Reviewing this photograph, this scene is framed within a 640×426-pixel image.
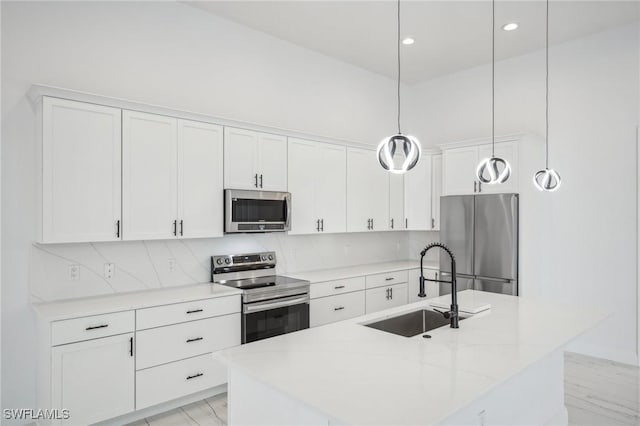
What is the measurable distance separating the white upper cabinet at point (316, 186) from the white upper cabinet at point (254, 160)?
5.2 inches

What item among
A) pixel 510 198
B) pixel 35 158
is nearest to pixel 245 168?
pixel 35 158

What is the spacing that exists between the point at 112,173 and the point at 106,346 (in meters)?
1.24

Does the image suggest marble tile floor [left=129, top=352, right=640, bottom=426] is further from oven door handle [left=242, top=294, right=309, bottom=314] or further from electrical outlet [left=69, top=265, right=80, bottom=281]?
electrical outlet [left=69, top=265, right=80, bottom=281]

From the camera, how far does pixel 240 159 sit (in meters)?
3.83

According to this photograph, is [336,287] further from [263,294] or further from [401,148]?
[401,148]

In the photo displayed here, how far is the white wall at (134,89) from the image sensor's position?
2984mm

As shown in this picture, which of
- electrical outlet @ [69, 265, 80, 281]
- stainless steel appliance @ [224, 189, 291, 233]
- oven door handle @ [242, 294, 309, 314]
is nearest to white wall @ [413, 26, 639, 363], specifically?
oven door handle @ [242, 294, 309, 314]

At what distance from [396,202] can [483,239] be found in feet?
4.02

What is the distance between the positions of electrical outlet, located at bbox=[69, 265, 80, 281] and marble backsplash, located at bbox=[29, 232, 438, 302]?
1cm

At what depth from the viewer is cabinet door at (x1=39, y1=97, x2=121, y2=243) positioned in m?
2.84

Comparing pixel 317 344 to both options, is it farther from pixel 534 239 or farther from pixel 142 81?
pixel 534 239

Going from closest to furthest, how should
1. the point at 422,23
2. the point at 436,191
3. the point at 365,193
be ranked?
1. the point at 422,23
2. the point at 365,193
3. the point at 436,191

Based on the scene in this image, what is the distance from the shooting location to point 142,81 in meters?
3.61

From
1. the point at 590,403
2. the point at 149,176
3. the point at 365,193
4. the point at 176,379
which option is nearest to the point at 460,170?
the point at 365,193
